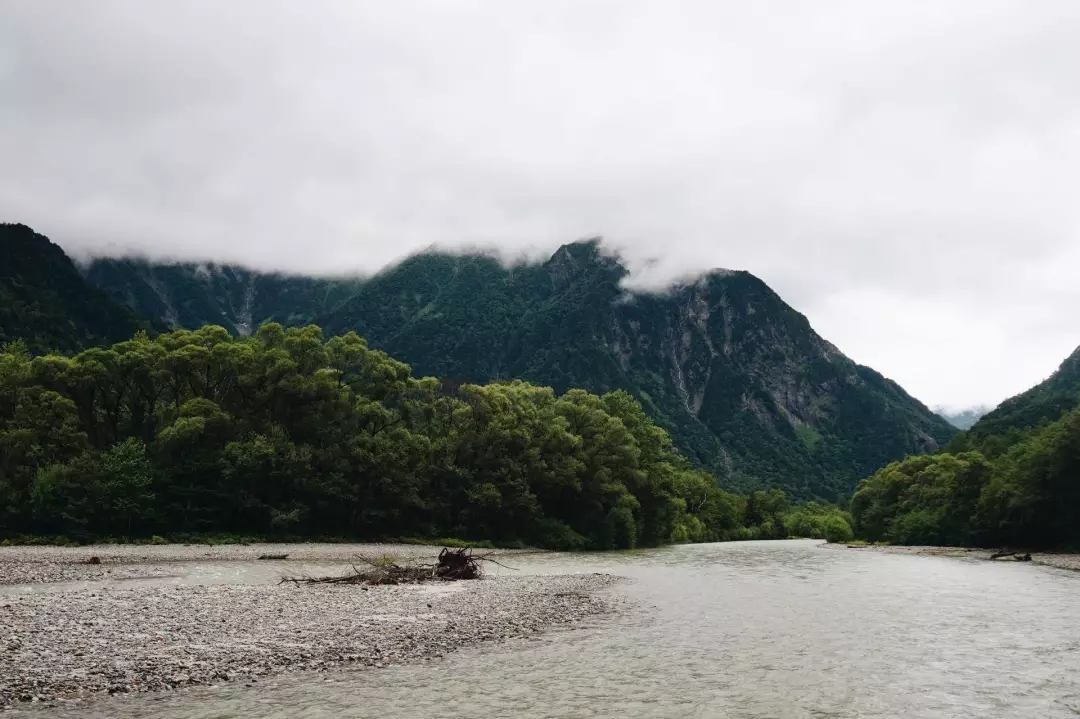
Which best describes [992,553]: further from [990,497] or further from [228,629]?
[228,629]

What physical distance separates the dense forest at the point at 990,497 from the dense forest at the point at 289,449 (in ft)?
129

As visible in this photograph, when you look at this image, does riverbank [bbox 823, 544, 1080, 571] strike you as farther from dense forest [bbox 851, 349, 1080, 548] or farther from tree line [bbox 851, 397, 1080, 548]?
dense forest [bbox 851, 349, 1080, 548]

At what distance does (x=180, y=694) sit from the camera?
15156 mm

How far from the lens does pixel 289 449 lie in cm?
6919

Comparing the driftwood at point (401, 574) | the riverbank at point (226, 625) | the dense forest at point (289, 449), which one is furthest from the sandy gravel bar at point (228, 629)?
the dense forest at point (289, 449)

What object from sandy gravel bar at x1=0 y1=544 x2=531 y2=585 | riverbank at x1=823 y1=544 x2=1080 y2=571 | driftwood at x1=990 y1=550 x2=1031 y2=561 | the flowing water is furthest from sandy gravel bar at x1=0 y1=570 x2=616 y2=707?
driftwood at x1=990 y1=550 x2=1031 y2=561

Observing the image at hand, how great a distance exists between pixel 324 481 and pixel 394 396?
49.0 ft

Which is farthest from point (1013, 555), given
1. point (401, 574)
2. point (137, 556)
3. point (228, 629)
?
point (137, 556)

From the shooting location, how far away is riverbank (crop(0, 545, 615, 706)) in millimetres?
16422

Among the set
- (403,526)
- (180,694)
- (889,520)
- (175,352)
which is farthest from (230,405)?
(889,520)

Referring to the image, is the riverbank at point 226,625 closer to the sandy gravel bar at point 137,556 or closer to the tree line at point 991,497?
the sandy gravel bar at point 137,556

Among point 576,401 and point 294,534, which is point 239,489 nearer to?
point 294,534

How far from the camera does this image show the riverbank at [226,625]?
16.4 meters

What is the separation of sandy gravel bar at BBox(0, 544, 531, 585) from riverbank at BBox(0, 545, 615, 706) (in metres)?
0.37
